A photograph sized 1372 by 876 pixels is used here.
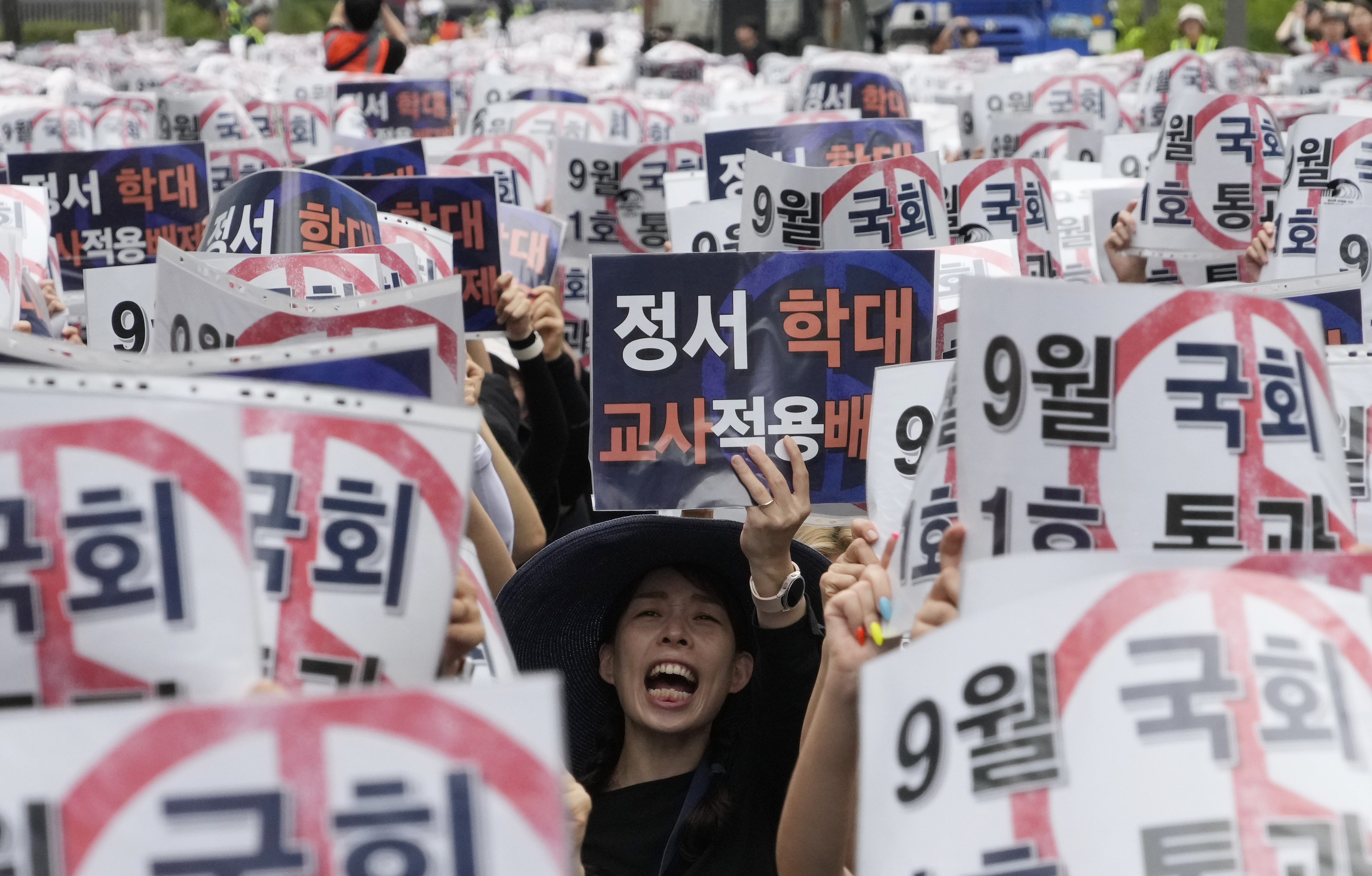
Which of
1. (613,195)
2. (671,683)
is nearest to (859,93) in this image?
(613,195)

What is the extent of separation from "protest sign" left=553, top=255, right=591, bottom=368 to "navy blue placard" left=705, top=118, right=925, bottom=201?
671mm

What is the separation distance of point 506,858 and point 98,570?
1.89 feet

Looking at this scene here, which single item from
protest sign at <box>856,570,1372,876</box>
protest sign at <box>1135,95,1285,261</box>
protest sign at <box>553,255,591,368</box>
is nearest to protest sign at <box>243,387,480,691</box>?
protest sign at <box>856,570,1372,876</box>

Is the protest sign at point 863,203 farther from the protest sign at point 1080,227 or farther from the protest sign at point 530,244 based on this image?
the protest sign at point 1080,227

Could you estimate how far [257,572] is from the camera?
80.4 inches

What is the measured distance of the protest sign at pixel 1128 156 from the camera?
974 centimetres

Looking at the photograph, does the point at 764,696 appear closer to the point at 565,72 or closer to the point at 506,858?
the point at 506,858

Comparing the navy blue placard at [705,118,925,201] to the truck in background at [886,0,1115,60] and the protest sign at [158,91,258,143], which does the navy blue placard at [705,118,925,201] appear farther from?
the truck in background at [886,0,1115,60]

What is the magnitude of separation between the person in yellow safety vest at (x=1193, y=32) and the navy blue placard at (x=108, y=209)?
17.2 m

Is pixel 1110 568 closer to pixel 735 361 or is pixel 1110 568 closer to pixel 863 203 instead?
pixel 735 361

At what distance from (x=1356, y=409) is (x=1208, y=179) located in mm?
3698

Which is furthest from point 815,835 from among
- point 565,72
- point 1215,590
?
point 565,72

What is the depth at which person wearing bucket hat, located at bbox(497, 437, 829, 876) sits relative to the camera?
3297 mm

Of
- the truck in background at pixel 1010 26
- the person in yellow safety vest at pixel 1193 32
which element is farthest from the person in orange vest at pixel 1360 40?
the truck in background at pixel 1010 26
